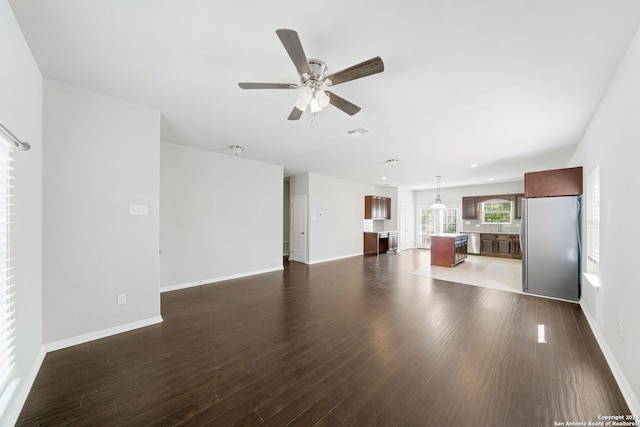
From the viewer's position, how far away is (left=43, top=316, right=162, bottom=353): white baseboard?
250 centimetres

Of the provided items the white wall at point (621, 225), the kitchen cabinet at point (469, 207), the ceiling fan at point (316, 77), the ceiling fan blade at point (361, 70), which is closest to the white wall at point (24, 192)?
the ceiling fan at point (316, 77)

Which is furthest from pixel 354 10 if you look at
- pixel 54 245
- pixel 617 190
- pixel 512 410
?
pixel 54 245

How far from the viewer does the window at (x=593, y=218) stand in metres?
2.91

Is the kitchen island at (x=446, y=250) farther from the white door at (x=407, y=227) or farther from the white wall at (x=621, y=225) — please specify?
the white wall at (x=621, y=225)

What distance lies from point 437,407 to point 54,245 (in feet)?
12.9

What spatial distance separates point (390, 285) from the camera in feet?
16.0

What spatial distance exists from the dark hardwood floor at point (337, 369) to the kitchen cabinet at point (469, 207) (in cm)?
597

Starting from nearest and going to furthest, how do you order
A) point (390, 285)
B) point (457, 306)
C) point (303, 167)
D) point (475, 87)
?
1. point (475, 87)
2. point (457, 306)
3. point (390, 285)
4. point (303, 167)

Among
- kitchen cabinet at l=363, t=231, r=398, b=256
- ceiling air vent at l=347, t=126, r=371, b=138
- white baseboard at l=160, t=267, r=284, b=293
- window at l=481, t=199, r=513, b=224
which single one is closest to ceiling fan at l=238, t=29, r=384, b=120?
ceiling air vent at l=347, t=126, r=371, b=138

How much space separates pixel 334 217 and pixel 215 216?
3937 mm

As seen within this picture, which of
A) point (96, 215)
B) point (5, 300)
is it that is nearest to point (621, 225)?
point (5, 300)

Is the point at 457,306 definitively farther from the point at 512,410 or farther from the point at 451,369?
the point at 512,410

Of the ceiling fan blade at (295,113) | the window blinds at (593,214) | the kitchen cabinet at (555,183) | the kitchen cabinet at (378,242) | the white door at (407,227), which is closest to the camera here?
the ceiling fan blade at (295,113)

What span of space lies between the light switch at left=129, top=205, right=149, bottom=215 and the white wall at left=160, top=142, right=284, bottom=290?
148cm
